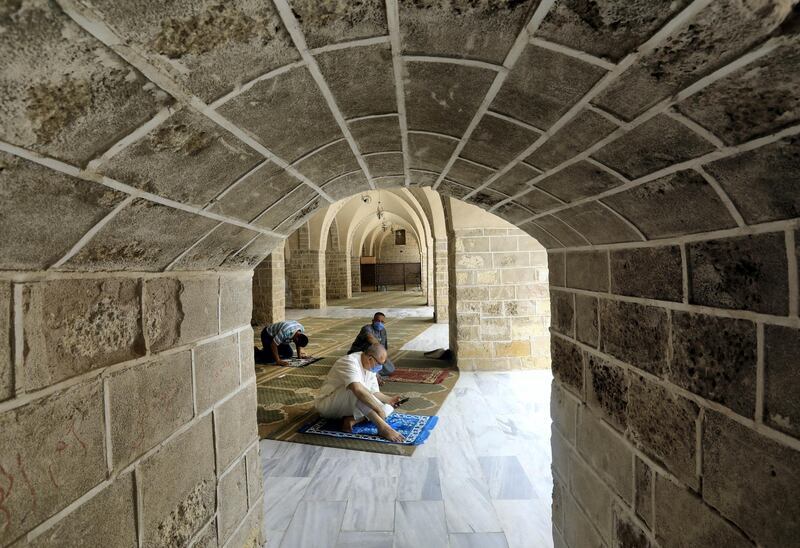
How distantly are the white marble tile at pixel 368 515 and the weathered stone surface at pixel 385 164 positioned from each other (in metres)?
1.88

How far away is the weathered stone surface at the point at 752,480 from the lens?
2.48ft

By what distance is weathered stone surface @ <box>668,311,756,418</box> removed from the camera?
0.84 metres

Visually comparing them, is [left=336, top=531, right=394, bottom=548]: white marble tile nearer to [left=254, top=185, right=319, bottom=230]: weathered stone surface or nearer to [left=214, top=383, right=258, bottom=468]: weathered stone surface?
[left=214, top=383, right=258, bottom=468]: weathered stone surface

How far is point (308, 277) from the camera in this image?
1315 centimetres

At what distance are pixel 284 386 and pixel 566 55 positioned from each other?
488 cm

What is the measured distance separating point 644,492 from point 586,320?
0.64m

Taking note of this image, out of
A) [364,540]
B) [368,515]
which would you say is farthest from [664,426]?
[368,515]

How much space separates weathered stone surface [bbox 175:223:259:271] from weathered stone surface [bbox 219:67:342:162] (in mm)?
397

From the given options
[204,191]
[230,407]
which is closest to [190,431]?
[230,407]

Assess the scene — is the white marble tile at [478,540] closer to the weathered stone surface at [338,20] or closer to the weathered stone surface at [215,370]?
Result: the weathered stone surface at [215,370]

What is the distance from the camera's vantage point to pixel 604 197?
117 centimetres

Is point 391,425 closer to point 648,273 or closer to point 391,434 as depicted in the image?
point 391,434

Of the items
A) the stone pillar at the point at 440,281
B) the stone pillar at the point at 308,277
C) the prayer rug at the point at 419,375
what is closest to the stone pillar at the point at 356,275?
the stone pillar at the point at 308,277

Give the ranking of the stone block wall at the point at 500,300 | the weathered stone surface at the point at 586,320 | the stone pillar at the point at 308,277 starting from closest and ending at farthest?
the weathered stone surface at the point at 586,320, the stone block wall at the point at 500,300, the stone pillar at the point at 308,277
